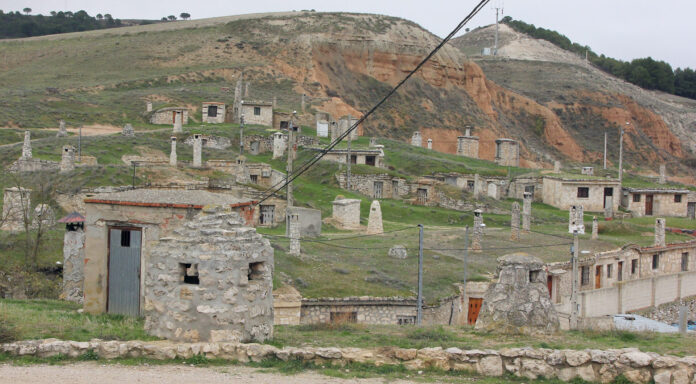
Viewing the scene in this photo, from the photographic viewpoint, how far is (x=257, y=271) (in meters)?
Result: 12.4

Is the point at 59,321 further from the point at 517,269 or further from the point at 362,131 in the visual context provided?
the point at 362,131

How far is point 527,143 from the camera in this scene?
98.6m

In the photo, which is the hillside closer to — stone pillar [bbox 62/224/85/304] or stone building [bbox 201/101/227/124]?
stone building [bbox 201/101/227/124]

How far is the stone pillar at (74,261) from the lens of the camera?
2127 centimetres

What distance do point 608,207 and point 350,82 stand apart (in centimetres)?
4957

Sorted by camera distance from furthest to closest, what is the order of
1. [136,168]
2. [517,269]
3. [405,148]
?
1. [405,148]
2. [136,168]
3. [517,269]

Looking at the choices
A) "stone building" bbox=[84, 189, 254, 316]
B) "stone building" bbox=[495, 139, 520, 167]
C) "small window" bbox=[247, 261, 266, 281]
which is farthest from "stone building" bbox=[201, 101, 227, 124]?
"small window" bbox=[247, 261, 266, 281]

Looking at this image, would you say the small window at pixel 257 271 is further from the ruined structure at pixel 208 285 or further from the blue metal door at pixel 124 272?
the blue metal door at pixel 124 272

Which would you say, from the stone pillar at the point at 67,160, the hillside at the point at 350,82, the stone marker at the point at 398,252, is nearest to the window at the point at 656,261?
the stone marker at the point at 398,252

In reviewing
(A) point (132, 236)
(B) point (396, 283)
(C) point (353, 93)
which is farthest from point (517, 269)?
(C) point (353, 93)

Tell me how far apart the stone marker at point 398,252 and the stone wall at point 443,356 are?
17.2 meters

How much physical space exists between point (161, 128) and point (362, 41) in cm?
4706

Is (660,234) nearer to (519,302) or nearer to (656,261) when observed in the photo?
(656,261)

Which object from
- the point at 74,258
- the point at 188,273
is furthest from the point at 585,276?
the point at 188,273
